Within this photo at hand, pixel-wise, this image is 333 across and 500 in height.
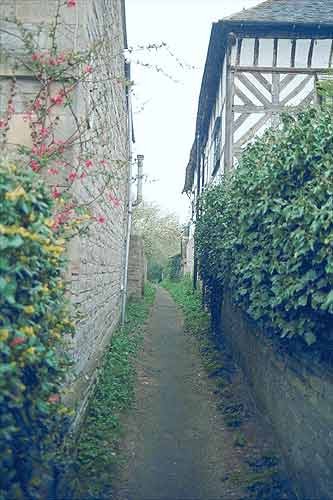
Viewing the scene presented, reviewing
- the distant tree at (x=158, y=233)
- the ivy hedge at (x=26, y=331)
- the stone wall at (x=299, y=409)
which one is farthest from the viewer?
the distant tree at (x=158, y=233)

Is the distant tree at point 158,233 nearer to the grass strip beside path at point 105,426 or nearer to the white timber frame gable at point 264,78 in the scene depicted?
the white timber frame gable at point 264,78

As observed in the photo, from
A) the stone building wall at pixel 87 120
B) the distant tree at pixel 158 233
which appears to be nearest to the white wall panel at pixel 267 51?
the stone building wall at pixel 87 120

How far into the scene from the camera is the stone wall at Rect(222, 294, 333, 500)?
3338mm

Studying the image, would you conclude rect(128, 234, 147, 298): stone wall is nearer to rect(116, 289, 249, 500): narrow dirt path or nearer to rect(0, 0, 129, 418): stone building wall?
rect(116, 289, 249, 500): narrow dirt path

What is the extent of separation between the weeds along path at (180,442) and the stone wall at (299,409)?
1.19 feet

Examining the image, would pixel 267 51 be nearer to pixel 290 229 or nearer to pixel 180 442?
pixel 290 229

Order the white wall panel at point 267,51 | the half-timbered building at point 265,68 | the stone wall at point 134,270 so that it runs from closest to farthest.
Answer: the half-timbered building at point 265,68, the white wall panel at point 267,51, the stone wall at point 134,270

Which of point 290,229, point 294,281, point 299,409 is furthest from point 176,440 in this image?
point 290,229

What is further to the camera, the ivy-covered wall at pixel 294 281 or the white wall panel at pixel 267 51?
the white wall panel at pixel 267 51

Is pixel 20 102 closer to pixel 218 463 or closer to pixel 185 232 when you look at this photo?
pixel 218 463

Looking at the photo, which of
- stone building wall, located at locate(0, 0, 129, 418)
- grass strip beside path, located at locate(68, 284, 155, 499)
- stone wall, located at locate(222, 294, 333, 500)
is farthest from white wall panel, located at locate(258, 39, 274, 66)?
stone wall, located at locate(222, 294, 333, 500)

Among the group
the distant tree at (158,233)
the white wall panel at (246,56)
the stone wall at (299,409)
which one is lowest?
the stone wall at (299,409)

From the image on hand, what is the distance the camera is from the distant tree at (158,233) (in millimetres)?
36406

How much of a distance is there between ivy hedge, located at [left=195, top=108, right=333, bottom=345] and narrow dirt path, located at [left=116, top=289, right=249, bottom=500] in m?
1.53
